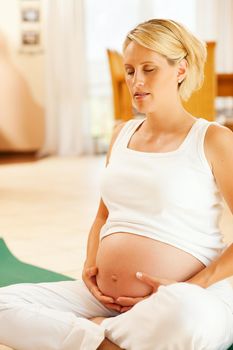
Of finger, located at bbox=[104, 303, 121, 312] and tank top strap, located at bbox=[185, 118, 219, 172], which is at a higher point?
tank top strap, located at bbox=[185, 118, 219, 172]

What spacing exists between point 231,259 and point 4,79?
6123 millimetres

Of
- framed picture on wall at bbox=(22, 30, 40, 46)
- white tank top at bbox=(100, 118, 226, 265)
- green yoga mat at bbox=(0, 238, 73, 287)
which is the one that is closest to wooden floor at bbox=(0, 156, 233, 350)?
green yoga mat at bbox=(0, 238, 73, 287)

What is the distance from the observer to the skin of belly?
162 cm

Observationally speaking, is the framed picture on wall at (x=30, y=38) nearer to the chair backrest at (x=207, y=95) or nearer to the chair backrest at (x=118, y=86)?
the chair backrest at (x=118, y=86)

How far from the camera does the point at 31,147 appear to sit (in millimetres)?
7594

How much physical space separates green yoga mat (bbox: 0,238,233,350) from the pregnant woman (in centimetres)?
75

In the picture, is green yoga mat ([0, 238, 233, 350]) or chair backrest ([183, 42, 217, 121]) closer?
green yoga mat ([0, 238, 233, 350])

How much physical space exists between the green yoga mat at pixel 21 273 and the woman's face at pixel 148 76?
1.04m

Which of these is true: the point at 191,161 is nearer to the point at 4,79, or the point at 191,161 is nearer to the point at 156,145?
the point at 156,145

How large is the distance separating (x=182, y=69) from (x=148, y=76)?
93 mm

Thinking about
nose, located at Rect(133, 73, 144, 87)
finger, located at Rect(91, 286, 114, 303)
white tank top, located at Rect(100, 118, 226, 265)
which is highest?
nose, located at Rect(133, 73, 144, 87)

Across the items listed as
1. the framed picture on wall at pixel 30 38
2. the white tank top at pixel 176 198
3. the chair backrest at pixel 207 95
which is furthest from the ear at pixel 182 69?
the framed picture on wall at pixel 30 38

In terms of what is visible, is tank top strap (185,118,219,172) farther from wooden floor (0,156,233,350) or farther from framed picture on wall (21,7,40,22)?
framed picture on wall (21,7,40,22)

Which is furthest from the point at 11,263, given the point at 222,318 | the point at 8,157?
the point at 8,157
